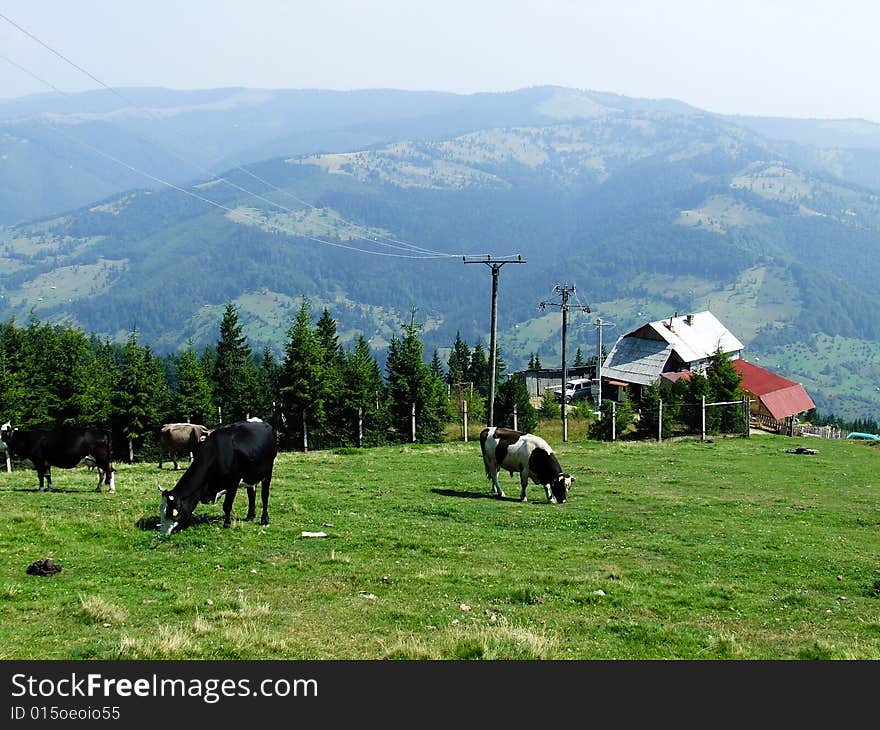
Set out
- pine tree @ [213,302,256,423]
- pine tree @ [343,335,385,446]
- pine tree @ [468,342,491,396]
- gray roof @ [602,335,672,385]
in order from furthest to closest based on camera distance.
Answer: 1. pine tree @ [468,342,491,396]
2. gray roof @ [602,335,672,385]
3. pine tree @ [213,302,256,423]
4. pine tree @ [343,335,385,446]

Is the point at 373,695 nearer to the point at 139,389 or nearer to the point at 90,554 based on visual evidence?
the point at 90,554

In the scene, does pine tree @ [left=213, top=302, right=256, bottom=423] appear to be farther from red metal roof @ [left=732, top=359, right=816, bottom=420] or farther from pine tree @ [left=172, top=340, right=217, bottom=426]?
red metal roof @ [left=732, top=359, right=816, bottom=420]

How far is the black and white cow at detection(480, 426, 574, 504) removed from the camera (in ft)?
78.8

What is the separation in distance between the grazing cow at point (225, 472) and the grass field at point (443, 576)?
0.56 meters

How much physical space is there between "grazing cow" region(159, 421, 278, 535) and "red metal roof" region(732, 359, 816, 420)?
70.6 metres

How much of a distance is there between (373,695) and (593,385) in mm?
102709

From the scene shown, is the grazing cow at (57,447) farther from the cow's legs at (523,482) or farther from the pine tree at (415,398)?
the pine tree at (415,398)

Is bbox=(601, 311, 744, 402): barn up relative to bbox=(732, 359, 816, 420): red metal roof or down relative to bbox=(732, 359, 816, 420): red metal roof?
up

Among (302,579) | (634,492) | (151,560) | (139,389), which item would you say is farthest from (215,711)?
(139,389)

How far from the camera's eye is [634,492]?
26828mm

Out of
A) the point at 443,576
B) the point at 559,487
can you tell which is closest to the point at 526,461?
the point at 559,487

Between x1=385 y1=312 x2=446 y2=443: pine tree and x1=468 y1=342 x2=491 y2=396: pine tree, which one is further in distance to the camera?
x1=468 y1=342 x2=491 y2=396: pine tree

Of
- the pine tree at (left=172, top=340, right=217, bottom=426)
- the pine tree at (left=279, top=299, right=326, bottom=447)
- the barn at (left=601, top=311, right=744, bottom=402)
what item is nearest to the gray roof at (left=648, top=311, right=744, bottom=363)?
the barn at (left=601, top=311, right=744, bottom=402)

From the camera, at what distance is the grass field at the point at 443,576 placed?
11078 mm
